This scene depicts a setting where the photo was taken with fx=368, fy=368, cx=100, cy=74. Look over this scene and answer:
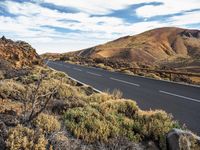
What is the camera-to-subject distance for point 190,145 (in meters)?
7.41

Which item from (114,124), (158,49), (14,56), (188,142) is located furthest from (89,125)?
(158,49)

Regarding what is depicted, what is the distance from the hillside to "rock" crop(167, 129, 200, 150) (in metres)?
123

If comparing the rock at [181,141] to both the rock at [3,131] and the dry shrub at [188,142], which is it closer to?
the dry shrub at [188,142]

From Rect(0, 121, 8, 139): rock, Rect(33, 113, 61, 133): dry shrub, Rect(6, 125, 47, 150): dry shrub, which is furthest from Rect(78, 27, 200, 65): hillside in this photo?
Rect(6, 125, 47, 150): dry shrub

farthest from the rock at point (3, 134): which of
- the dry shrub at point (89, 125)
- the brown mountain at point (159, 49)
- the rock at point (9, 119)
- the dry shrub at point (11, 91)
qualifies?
the brown mountain at point (159, 49)

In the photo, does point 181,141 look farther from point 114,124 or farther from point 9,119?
point 9,119

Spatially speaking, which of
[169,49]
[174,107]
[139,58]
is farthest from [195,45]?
[174,107]

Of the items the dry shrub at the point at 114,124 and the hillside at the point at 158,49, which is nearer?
the dry shrub at the point at 114,124

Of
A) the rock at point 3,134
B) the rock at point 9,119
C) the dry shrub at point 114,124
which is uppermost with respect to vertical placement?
the rock at point 9,119

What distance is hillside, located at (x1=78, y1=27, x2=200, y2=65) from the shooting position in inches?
5453

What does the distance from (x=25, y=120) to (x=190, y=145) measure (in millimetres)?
3311

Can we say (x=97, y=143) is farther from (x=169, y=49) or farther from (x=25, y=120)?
(x=169, y=49)

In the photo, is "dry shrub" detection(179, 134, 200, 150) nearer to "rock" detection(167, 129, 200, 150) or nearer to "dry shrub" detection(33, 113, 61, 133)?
"rock" detection(167, 129, 200, 150)

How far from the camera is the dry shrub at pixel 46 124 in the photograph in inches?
274
